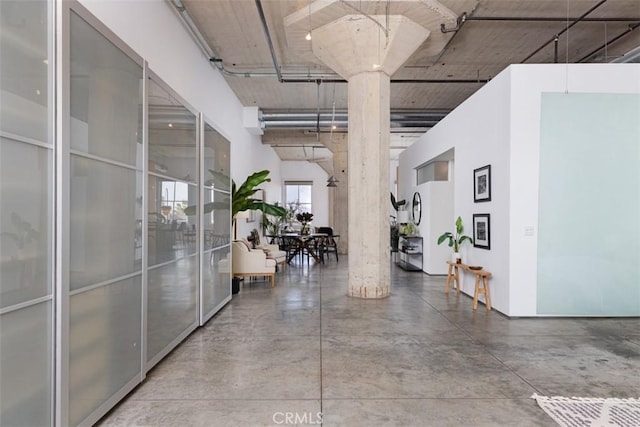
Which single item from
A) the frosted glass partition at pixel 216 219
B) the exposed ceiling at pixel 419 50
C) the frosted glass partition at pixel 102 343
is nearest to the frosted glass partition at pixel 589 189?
the exposed ceiling at pixel 419 50

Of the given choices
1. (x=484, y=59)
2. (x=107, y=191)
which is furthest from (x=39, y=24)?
(x=484, y=59)

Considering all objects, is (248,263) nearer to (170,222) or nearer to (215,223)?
(215,223)

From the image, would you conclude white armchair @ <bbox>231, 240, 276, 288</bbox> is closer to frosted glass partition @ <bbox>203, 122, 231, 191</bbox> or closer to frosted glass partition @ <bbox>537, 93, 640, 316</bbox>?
frosted glass partition @ <bbox>203, 122, 231, 191</bbox>

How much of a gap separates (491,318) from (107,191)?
14.7 feet

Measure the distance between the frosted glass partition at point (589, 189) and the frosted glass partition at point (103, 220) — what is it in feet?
15.2

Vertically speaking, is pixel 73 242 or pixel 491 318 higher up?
pixel 73 242

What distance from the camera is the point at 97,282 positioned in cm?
229

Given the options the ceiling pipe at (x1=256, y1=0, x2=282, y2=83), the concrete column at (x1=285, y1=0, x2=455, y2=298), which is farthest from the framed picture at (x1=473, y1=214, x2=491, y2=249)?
the ceiling pipe at (x1=256, y1=0, x2=282, y2=83)

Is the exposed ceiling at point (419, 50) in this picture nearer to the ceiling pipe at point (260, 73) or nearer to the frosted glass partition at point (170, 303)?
the ceiling pipe at point (260, 73)

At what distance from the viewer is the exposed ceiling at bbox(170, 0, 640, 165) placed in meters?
4.91

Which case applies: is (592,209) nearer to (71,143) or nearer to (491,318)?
(491,318)

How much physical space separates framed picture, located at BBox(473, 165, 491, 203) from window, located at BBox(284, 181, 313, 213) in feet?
34.9

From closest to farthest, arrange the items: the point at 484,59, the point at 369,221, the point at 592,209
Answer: the point at 592,209
the point at 369,221
the point at 484,59

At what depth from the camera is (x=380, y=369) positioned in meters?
3.07
